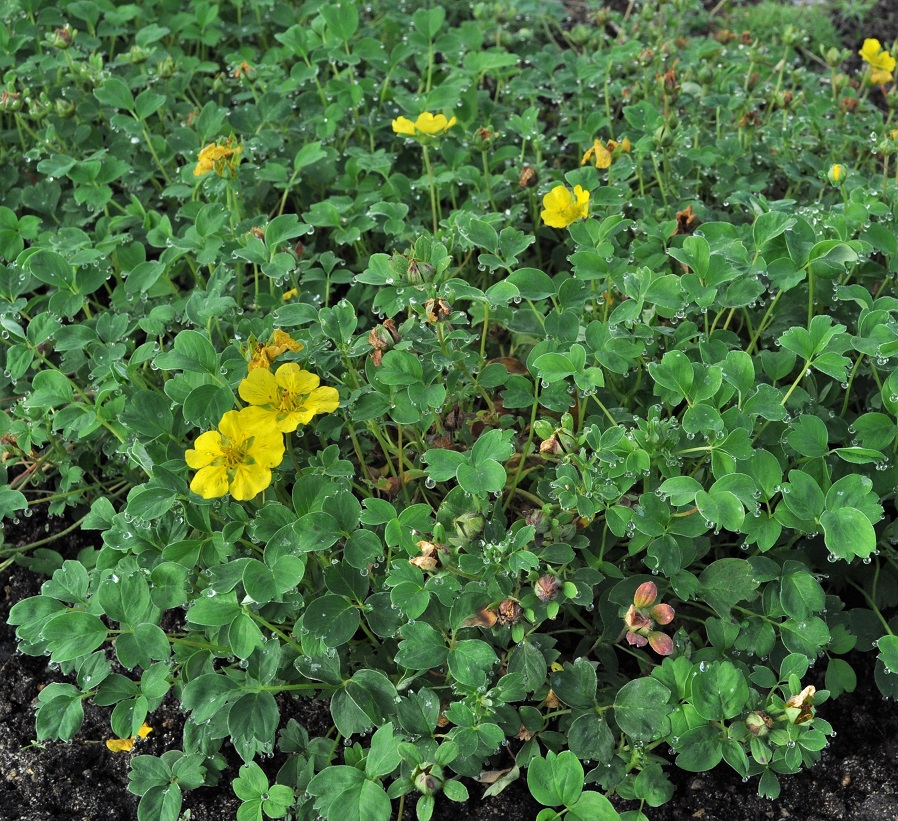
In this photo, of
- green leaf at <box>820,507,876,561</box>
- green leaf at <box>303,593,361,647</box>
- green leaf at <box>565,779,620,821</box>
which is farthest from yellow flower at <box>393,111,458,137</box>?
green leaf at <box>565,779,620,821</box>

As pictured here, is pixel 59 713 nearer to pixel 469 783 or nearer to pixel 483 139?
pixel 469 783

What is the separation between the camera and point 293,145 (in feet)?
8.71

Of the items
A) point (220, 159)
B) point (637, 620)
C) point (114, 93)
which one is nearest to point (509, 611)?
point (637, 620)

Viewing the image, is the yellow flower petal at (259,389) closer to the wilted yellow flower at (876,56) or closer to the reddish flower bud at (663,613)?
the reddish flower bud at (663,613)

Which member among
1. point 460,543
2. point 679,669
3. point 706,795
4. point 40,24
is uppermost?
point 40,24

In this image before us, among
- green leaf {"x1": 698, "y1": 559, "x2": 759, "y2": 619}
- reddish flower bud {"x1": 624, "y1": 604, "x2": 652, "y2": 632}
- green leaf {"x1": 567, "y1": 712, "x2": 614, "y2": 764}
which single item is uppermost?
reddish flower bud {"x1": 624, "y1": 604, "x2": 652, "y2": 632}

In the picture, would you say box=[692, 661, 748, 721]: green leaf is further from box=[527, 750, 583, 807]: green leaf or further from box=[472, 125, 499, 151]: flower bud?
box=[472, 125, 499, 151]: flower bud

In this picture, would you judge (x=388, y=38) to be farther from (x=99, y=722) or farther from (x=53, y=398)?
(x=99, y=722)

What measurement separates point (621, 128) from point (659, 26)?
804 mm

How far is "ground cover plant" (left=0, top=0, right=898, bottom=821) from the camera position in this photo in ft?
4.98

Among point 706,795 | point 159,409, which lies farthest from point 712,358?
point 159,409

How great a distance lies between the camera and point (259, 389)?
1.65 meters

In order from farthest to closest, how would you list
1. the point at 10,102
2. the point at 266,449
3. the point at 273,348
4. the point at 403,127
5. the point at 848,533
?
the point at 10,102 < the point at 403,127 < the point at 273,348 < the point at 266,449 < the point at 848,533

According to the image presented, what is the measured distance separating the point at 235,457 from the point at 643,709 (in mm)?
774
